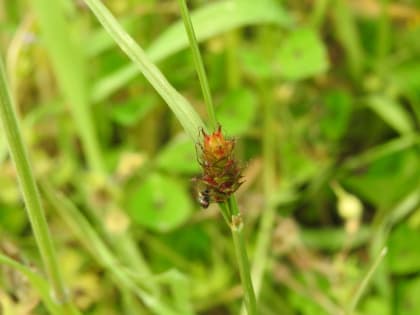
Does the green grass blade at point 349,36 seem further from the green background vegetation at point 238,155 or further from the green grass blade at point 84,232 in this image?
the green grass blade at point 84,232

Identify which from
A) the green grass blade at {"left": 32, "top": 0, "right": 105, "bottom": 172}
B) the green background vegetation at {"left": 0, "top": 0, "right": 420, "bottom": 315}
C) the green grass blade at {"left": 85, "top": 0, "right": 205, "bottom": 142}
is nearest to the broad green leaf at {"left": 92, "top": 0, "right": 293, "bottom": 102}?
the green background vegetation at {"left": 0, "top": 0, "right": 420, "bottom": 315}

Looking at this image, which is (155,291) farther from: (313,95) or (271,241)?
(313,95)

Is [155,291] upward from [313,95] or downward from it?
downward

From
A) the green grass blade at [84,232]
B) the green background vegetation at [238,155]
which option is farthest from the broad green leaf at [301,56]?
the green grass blade at [84,232]

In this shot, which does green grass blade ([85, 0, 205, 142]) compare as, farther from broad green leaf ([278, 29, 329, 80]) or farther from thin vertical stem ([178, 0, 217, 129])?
broad green leaf ([278, 29, 329, 80])

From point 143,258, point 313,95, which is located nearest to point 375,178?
point 313,95

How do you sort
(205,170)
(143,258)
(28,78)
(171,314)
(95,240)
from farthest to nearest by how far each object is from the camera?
(28,78)
(143,258)
(95,240)
(171,314)
(205,170)

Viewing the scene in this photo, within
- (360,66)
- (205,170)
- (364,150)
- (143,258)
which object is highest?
(360,66)

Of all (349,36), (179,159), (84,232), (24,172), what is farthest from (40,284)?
(349,36)
